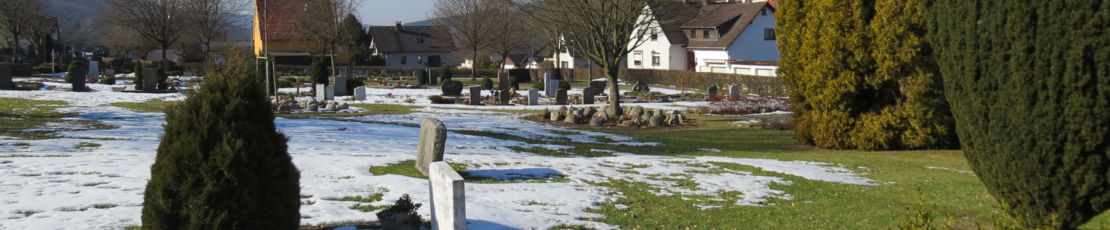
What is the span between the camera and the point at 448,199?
784 cm

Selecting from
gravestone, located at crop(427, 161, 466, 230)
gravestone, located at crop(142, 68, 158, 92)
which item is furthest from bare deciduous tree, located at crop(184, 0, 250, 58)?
gravestone, located at crop(427, 161, 466, 230)

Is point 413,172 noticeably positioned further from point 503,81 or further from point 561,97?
point 503,81

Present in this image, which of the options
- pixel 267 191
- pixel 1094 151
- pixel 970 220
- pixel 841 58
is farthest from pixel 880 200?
pixel 267 191

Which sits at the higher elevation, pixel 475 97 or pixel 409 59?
pixel 409 59

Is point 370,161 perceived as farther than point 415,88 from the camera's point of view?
No

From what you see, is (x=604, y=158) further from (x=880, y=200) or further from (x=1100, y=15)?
(x=1100, y=15)

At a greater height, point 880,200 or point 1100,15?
point 1100,15

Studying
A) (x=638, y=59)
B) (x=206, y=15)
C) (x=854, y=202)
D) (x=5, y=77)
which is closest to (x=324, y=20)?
(x=206, y=15)

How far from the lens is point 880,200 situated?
12258 millimetres

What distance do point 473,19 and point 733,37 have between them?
2054cm

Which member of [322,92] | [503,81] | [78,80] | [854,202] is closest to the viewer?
[854,202]

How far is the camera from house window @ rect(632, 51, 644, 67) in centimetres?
7581

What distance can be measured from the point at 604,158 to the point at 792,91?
6170mm

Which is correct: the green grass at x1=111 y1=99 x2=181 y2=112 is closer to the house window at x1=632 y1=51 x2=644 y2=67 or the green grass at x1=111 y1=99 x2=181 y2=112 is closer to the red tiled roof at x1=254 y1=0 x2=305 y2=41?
the red tiled roof at x1=254 y1=0 x2=305 y2=41
